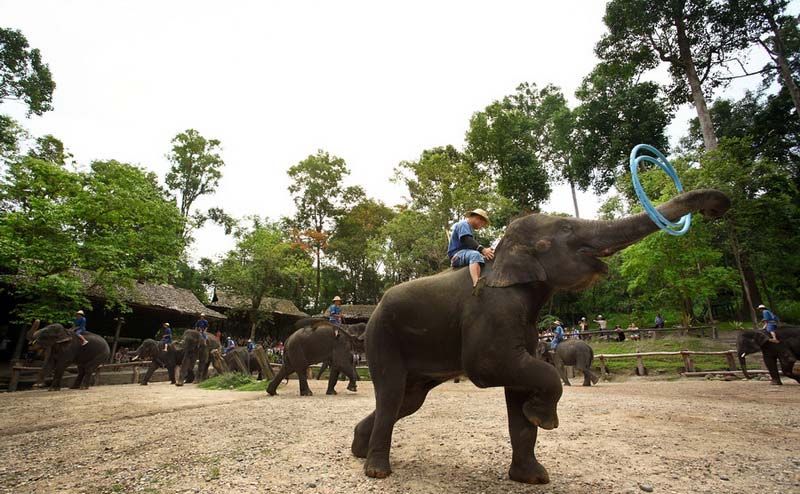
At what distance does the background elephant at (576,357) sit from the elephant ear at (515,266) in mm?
13016

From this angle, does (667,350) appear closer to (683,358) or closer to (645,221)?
(683,358)

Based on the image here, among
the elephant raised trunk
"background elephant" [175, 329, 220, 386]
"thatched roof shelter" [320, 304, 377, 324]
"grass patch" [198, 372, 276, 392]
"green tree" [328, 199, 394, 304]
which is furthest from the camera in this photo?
"green tree" [328, 199, 394, 304]

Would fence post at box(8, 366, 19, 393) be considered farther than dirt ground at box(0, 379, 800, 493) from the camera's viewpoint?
Yes

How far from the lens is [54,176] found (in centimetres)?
1733

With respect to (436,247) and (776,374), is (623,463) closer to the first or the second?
(776,374)

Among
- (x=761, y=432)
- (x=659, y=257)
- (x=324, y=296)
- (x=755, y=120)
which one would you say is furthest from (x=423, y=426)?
(x=324, y=296)

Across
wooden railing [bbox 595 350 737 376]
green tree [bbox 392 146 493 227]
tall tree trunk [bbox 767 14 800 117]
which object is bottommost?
wooden railing [bbox 595 350 737 376]

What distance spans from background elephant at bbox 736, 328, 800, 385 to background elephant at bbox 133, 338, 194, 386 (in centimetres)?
1992

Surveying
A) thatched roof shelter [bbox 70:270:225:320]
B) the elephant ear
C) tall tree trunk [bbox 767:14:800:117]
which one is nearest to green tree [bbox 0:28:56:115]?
thatched roof shelter [bbox 70:270:225:320]

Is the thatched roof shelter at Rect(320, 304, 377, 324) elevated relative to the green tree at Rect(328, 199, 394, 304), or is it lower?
lower

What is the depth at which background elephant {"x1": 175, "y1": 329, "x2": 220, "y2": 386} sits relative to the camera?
16.2m

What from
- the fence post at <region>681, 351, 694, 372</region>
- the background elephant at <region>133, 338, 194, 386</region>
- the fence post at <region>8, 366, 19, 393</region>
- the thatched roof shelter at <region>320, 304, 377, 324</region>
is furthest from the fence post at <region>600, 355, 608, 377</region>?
the thatched roof shelter at <region>320, 304, 377, 324</region>

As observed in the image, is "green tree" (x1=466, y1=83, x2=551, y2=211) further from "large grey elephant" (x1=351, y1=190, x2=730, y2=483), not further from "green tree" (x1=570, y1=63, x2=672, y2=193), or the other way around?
"large grey elephant" (x1=351, y1=190, x2=730, y2=483)

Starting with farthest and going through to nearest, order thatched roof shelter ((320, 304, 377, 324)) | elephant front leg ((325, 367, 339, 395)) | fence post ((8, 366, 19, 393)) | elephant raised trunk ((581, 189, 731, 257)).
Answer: thatched roof shelter ((320, 304, 377, 324)) < fence post ((8, 366, 19, 393)) < elephant front leg ((325, 367, 339, 395)) < elephant raised trunk ((581, 189, 731, 257))
